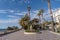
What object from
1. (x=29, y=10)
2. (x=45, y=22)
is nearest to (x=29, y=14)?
A: (x=29, y=10)

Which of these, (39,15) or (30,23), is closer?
(30,23)

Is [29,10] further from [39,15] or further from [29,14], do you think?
[39,15]

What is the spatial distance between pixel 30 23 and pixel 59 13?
4146 cm

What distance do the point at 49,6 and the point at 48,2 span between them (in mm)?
1831

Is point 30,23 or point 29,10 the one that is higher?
point 29,10

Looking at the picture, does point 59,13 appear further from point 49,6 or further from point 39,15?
point 49,6

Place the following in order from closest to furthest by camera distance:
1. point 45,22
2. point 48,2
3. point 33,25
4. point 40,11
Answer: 1. point 33,25
2. point 48,2
3. point 40,11
4. point 45,22

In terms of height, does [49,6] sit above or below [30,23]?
above

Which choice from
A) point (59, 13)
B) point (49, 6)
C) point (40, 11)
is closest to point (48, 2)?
point (49, 6)

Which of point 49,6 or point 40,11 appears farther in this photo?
point 40,11

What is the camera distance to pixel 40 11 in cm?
11094

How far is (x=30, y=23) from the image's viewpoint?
181ft

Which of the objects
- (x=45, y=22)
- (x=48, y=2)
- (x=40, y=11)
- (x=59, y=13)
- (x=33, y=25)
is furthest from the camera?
(x=45, y=22)

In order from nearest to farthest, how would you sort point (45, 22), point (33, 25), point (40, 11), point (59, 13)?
point (33, 25), point (59, 13), point (40, 11), point (45, 22)
